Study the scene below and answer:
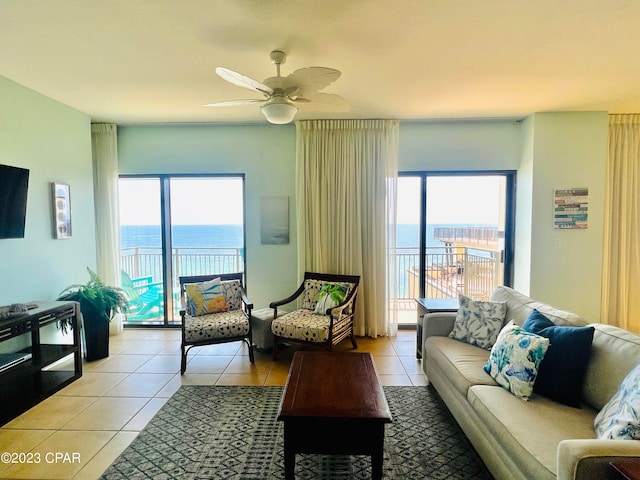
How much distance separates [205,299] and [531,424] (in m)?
3.13

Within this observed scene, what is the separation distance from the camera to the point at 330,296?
11.8 feet

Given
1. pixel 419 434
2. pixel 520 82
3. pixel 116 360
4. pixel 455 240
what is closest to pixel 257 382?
pixel 419 434

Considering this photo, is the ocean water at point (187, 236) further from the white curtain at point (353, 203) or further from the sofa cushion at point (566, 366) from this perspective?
the sofa cushion at point (566, 366)

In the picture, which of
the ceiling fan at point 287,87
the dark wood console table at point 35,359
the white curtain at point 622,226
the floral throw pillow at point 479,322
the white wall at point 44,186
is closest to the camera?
the ceiling fan at point 287,87

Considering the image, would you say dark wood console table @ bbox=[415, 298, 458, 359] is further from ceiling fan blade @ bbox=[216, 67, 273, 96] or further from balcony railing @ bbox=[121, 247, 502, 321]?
ceiling fan blade @ bbox=[216, 67, 273, 96]

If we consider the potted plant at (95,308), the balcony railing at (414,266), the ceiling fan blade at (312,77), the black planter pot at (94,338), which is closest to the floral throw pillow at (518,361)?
the ceiling fan blade at (312,77)

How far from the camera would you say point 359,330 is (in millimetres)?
4102

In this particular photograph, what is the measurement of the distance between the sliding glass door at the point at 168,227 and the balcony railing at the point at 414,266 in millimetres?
23

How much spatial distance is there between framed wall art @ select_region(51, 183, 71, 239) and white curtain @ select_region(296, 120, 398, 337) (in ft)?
8.56

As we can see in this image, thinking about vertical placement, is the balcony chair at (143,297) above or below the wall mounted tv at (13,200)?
below

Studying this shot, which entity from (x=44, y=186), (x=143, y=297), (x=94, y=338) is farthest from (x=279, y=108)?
(x=143, y=297)

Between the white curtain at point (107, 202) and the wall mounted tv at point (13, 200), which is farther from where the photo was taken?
the white curtain at point (107, 202)

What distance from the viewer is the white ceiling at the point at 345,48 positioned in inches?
74.0

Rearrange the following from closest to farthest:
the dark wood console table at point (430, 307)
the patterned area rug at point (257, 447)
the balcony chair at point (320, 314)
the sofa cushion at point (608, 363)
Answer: the sofa cushion at point (608, 363) < the patterned area rug at point (257, 447) < the dark wood console table at point (430, 307) < the balcony chair at point (320, 314)
